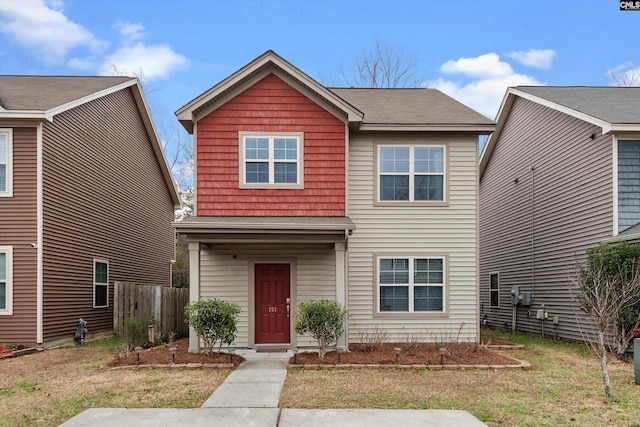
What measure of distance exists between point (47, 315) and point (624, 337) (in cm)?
1308

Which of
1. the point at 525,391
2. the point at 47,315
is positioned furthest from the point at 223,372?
the point at 47,315

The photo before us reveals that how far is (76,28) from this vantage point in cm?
3544

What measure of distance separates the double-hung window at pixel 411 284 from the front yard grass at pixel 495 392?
2.94 m

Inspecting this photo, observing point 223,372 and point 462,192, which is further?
point 462,192

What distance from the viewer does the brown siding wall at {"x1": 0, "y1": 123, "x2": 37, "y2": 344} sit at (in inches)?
494

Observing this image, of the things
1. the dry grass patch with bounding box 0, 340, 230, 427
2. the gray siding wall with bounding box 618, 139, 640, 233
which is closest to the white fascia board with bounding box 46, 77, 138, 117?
the dry grass patch with bounding box 0, 340, 230, 427

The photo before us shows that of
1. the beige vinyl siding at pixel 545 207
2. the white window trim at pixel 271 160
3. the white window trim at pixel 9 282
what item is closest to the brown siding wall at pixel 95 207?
the white window trim at pixel 9 282

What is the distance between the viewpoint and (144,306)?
529 inches

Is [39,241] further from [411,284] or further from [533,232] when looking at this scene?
[533,232]

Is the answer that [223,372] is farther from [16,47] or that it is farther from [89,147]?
[16,47]

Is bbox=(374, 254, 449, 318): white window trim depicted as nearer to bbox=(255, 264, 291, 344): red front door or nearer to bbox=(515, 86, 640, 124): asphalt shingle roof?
bbox=(255, 264, 291, 344): red front door

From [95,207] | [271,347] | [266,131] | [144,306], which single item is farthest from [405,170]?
[95,207]

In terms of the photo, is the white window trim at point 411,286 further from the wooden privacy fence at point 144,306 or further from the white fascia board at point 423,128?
the wooden privacy fence at point 144,306

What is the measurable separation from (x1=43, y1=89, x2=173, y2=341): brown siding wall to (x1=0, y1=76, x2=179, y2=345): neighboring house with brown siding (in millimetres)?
29
